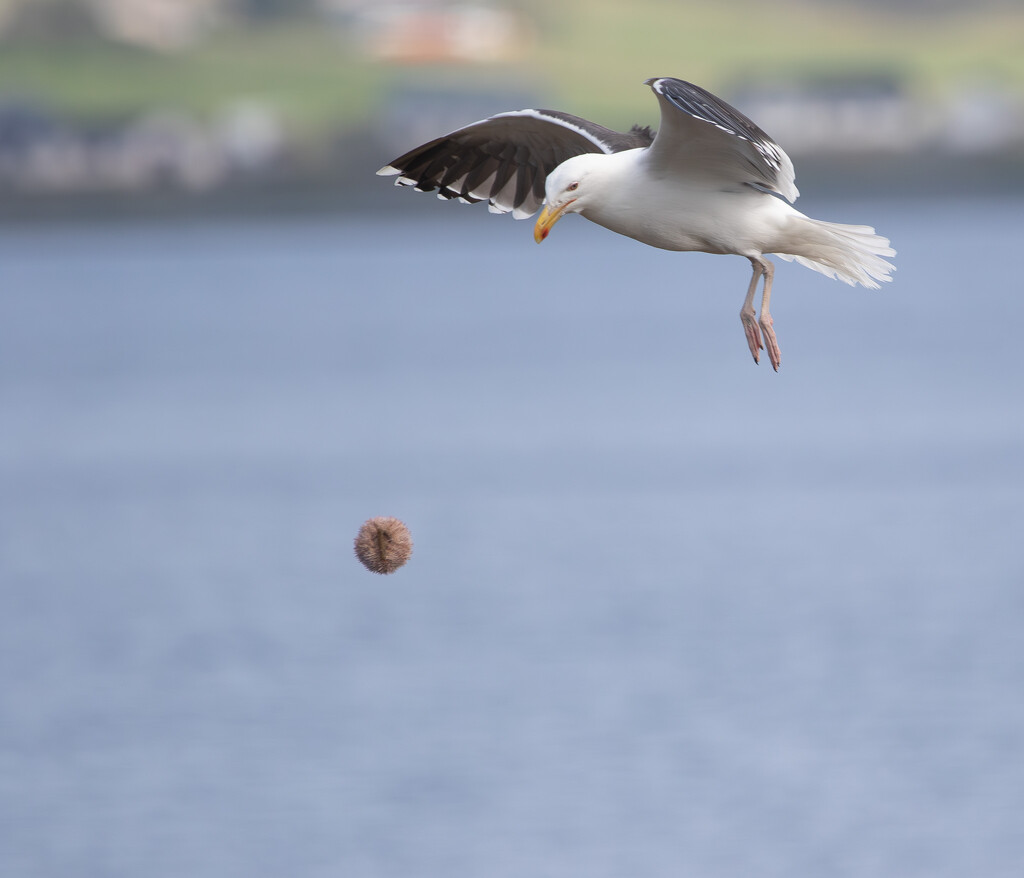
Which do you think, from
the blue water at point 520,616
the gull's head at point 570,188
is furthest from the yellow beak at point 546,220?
the blue water at point 520,616

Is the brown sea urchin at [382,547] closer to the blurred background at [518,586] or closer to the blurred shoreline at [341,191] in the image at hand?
the blurred background at [518,586]

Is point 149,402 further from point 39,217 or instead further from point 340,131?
point 39,217

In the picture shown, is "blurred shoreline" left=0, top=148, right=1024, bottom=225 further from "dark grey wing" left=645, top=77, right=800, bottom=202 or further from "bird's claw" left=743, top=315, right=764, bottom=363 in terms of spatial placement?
"bird's claw" left=743, top=315, right=764, bottom=363

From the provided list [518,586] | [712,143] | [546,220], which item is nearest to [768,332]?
[712,143]

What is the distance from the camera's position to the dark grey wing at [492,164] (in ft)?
38.2

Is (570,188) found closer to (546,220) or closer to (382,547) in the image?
(546,220)

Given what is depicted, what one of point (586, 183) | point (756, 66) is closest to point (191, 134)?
point (756, 66)

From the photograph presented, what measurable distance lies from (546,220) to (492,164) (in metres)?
2.22

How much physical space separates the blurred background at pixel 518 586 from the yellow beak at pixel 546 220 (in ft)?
35.6

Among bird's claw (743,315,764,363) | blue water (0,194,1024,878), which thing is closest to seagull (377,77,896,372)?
bird's claw (743,315,764,363)

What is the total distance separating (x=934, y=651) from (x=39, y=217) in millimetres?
85969

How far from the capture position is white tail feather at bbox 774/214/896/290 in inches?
418

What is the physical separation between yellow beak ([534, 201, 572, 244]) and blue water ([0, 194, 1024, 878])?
1078cm

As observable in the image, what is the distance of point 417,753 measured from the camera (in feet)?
77.1
